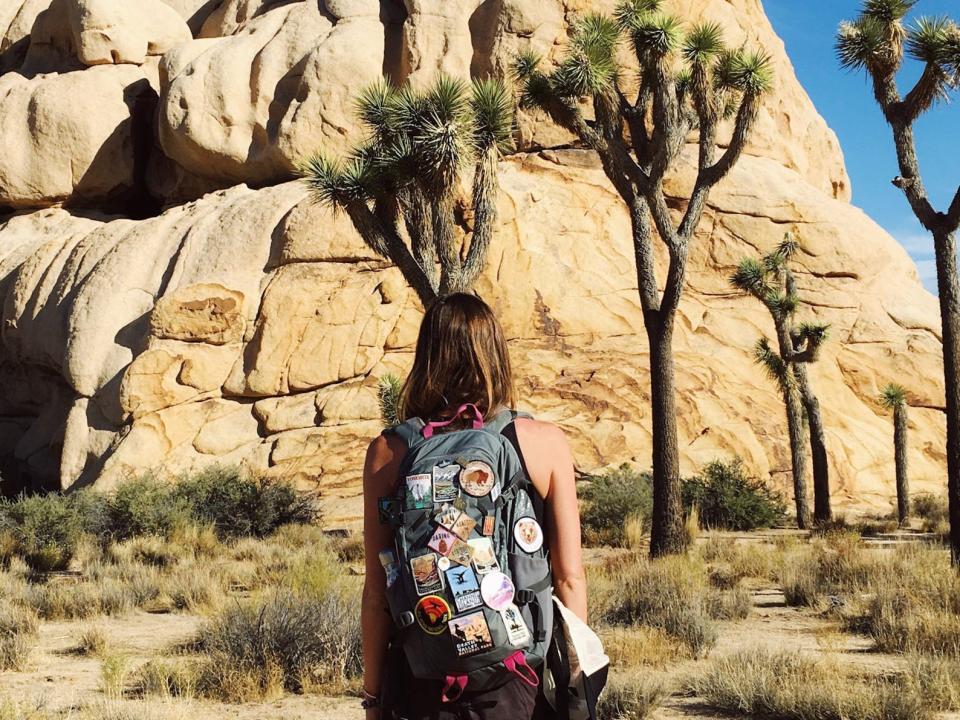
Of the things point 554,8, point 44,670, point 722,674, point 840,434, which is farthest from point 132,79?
point 722,674

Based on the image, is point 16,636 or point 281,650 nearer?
point 281,650

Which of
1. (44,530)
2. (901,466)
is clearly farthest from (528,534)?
(901,466)

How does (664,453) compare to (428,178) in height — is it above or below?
below

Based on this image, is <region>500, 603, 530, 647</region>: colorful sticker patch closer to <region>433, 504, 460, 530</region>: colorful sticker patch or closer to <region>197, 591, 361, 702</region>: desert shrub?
<region>433, 504, 460, 530</region>: colorful sticker patch

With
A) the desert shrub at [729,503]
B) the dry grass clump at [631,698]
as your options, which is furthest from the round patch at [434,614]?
the desert shrub at [729,503]

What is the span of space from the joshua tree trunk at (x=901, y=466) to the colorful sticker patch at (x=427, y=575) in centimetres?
1624

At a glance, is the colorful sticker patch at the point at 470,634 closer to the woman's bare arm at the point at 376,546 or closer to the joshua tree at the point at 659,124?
the woman's bare arm at the point at 376,546

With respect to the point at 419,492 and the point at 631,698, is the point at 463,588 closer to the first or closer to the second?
the point at 419,492

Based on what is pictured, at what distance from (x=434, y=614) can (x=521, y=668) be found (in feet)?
0.80

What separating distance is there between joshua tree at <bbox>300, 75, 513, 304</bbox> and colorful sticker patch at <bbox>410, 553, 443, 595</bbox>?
9.76m

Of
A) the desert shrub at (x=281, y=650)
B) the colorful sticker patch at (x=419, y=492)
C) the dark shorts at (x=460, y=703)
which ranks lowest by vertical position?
the desert shrub at (x=281, y=650)

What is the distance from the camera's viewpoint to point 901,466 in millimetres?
17703

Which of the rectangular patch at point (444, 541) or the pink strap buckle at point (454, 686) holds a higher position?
the rectangular patch at point (444, 541)

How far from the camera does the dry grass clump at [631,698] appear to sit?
565cm
